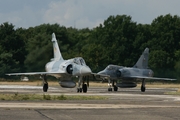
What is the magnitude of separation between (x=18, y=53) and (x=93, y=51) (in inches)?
1059

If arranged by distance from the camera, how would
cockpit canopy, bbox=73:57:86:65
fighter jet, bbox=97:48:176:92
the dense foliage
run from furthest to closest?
1. the dense foliage
2. fighter jet, bbox=97:48:176:92
3. cockpit canopy, bbox=73:57:86:65

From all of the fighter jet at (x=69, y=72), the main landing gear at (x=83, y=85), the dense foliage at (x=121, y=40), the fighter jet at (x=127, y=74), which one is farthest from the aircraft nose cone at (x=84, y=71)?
the dense foliage at (x=121, y=40)

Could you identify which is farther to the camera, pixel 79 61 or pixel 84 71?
pixel 79 61

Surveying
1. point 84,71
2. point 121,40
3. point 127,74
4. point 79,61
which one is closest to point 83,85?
point 84,71

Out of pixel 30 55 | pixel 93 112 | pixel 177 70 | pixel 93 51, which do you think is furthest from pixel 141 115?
pixel 93 51

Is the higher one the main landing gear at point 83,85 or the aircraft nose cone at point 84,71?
the aircraft nose cone at point 84,71

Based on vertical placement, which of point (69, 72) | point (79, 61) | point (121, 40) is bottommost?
point (69, 72)

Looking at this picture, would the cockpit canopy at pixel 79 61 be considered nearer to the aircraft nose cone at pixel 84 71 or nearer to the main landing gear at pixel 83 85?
the main landing gear at pixel 83 85

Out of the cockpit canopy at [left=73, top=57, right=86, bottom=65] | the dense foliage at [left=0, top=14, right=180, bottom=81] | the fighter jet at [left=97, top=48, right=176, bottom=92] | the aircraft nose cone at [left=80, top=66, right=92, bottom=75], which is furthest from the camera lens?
the dense foliage at [left=0, top=14, right=180, bottom=81]

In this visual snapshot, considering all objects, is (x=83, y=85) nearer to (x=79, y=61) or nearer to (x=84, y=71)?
(x=84, y=71)

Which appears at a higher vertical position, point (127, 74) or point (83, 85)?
point (127, 74)

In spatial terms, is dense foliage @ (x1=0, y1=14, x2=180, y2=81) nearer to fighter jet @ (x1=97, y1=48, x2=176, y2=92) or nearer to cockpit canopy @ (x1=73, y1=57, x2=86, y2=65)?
fighter jet @ (x1=97, y1=48, x2=176, y2=92)

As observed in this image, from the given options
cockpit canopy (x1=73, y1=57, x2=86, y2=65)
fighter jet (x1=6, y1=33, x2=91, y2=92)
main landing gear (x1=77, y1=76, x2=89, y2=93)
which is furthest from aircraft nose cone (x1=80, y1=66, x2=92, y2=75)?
cockpit canopy (x1=73, y1=57, x2=86, y2=65)

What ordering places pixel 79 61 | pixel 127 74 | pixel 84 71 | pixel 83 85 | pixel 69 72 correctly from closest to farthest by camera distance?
pixel 84 71
pixel 83 85
pixel 79 61
pixel 69 72
pixel 127 74
